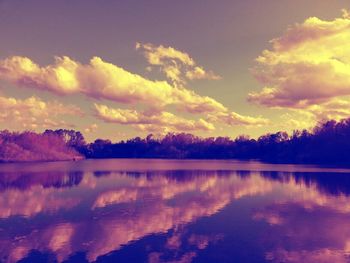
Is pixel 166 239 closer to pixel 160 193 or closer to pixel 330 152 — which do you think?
pixel 160 193

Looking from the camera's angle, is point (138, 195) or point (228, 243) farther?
point (138, 195)

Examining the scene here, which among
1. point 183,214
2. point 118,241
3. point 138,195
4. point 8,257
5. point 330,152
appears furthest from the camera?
point 330,152

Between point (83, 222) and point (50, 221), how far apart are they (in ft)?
11.9

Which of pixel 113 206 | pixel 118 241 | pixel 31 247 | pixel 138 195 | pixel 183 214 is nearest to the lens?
pixel 31 247

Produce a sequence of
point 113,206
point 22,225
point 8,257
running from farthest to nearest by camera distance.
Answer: point 113,206 → point 22,225 → point 8,257

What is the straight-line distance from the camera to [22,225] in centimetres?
3544

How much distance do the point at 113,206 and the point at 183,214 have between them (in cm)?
1068

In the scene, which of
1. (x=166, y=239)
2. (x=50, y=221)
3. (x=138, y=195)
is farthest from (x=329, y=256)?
(x=138, y=195)

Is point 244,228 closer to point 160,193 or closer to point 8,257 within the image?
point 8,257

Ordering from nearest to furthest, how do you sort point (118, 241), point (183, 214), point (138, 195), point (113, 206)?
point (118, 241), point (183, 214), point (113, 206), point (138, 195)

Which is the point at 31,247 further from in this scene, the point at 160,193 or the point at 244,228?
the point at 160,193

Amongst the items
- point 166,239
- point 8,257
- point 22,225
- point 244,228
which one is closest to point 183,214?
point 244,228

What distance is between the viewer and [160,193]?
60719 mm

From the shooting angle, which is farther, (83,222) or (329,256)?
(83,222)
